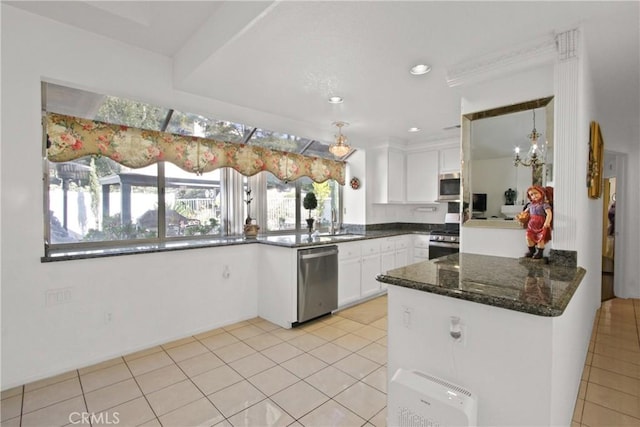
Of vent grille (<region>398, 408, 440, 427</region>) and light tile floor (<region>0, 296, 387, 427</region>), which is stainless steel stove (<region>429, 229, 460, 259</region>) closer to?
light tile floor (<region>0, 296, 387, 427</region>)

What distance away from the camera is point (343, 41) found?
6.91 ft

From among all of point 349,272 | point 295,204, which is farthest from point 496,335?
point 295,204

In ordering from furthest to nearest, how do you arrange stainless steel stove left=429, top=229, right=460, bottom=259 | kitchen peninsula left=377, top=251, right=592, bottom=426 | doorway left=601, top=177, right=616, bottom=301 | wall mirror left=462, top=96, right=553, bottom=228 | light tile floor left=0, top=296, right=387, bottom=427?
doorway left=601, top=177, right=616, bottom=301, stainless steel stove left=429, top=229, right=460, bottom=259, wall mirror left=462, top=96, right=553, bottom=228, light tile floor left=0, top=296, right=387, bottom=427, kitchen peninsula left=377, top=251, right=592, bottom=426

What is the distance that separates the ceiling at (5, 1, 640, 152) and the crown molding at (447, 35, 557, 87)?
5cm

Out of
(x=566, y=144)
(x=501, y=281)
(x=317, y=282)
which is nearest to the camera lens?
(x=501, y=281)

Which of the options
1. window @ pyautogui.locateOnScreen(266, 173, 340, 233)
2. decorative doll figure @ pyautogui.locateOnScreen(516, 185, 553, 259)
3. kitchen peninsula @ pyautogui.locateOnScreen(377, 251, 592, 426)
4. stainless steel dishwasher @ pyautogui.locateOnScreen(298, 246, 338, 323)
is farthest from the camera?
window @ pyautogui.locateOnScreen(266, 173, 340, 233)

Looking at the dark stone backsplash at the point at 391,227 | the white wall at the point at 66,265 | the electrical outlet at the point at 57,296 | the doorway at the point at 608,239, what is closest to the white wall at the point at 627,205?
the doorway at the point at 608,239

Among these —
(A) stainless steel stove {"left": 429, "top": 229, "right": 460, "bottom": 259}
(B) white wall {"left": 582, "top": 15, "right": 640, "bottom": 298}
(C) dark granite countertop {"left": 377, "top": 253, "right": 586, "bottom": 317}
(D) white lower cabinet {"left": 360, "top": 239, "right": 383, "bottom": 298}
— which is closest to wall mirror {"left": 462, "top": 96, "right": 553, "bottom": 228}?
(C) dark granite countertop {"left": 377, "top": 253, "right": 586, "bottom": 317}

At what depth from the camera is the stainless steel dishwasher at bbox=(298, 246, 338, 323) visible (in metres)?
3.42

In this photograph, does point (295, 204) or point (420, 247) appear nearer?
point (295, 204)

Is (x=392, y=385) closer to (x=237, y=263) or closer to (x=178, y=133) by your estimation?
(x=237, y=263)

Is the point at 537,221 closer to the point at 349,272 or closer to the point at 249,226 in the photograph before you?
the point at 349,272

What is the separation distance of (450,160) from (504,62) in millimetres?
2852

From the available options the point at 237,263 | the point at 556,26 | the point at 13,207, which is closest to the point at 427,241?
the point at 237,263
